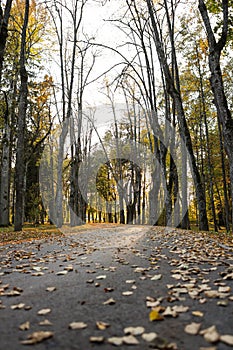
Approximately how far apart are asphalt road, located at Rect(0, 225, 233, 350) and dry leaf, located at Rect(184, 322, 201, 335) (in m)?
0.03

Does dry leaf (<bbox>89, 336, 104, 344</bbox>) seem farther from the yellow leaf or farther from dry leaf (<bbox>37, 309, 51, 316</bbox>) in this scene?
dry leaf (<bbox>37, 309, 51, 316</bbox>)

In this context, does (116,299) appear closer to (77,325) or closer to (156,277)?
(77,325)

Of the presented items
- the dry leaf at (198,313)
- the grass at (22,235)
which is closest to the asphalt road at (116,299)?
the dry leaf at (198,313)

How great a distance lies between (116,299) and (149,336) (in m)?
0.98

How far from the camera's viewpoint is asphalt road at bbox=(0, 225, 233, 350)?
2.42m

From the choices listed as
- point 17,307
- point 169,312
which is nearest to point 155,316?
point 169,312

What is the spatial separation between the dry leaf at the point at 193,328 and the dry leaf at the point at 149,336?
10.7 inches

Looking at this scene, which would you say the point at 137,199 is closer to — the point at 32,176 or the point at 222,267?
the point at 32,176

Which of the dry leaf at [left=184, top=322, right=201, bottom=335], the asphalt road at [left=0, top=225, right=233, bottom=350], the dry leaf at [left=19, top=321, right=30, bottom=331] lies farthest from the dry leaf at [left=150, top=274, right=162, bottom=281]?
the dry leaf at [left=19, top=321, right=30, bottom=331]

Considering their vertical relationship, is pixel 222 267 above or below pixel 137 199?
below

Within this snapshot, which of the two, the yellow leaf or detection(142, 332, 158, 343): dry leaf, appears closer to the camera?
detection(142, 332, 158, 343): dry leaf

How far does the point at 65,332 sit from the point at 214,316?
1295 millimetres

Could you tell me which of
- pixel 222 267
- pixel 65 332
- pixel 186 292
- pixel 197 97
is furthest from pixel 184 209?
pixel 65 332

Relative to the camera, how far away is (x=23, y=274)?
4.73m
